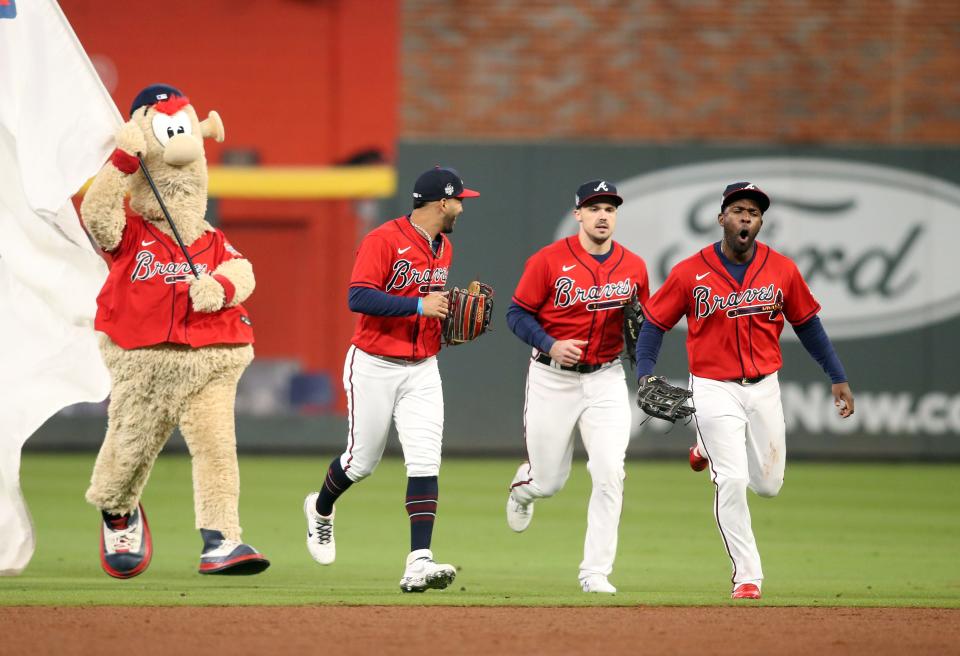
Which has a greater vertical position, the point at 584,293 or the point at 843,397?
the point at 584,293

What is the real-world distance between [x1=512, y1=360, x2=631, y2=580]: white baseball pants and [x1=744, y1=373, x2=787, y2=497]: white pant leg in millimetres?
647

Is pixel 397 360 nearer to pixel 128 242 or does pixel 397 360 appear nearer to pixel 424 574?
pixel 424 574

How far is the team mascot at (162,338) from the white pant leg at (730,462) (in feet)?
7.51

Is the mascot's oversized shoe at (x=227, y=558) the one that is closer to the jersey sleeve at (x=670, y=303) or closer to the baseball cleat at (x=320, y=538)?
the baseball cleat at (x=320, y=538)

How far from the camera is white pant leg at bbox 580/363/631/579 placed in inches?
288

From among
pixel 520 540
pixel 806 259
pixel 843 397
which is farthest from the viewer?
pixel 806 259

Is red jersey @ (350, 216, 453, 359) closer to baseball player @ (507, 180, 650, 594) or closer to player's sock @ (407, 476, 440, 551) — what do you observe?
baseball player @ (507, 180, 650, 594)

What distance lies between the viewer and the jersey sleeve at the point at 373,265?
726 cm

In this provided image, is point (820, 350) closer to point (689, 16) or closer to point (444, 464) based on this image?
point (444, 464)

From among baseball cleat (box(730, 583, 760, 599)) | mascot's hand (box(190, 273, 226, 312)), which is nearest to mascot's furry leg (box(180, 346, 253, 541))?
mascot's hand (box(190, 273, 226, 312))

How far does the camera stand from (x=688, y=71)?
1680 cm

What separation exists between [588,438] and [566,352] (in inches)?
20.6

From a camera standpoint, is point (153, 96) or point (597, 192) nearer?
point (597, 192)

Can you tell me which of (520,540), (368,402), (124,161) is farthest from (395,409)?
(520,540)
